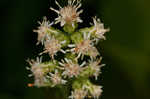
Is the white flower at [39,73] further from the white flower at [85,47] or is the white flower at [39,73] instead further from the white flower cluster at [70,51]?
the white flower at [85,47]

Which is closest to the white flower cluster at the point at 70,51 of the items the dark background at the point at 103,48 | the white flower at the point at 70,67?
the white flower at the point at 70,67

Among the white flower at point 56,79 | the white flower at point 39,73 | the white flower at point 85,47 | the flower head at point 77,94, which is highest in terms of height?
the white flower at point 85,47

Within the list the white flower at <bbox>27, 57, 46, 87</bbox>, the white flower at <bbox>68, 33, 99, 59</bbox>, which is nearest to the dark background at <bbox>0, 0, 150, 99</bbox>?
the white flower at <bbox>27, 57, 46, 87</bbox>

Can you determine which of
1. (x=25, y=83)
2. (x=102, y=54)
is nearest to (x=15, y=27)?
(x=25, y=83)

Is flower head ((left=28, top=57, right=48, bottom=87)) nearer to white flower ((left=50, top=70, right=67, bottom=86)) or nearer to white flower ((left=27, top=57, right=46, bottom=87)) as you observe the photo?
white flower ((left=27, top=57, right=46, bottom=87))

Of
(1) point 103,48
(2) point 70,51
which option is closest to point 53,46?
(2) point 70,51

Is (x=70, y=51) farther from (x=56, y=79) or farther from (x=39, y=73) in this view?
(x=39, y=73)
